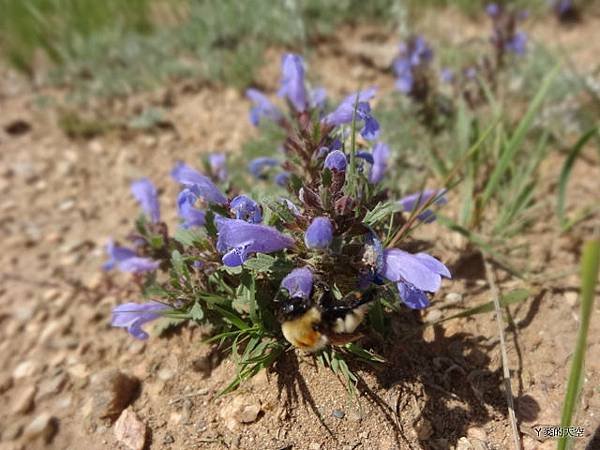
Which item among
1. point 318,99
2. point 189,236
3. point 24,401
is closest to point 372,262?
point 189,236

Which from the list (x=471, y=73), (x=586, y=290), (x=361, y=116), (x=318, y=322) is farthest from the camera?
(x=471, y=73)

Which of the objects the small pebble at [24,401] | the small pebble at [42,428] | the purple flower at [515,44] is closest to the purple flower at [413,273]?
the small pebble at [42,428]

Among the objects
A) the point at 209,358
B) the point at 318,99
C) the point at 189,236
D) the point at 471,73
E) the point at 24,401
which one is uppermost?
the point at 318,99

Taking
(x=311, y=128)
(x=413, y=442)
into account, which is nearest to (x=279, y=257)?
(x=311, y=128)

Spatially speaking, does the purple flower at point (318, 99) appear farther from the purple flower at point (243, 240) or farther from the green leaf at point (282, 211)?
the purple flower at point (243, 240)

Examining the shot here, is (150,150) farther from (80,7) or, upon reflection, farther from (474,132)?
(474,132)

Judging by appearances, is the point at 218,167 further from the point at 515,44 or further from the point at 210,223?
the point at 515,44
